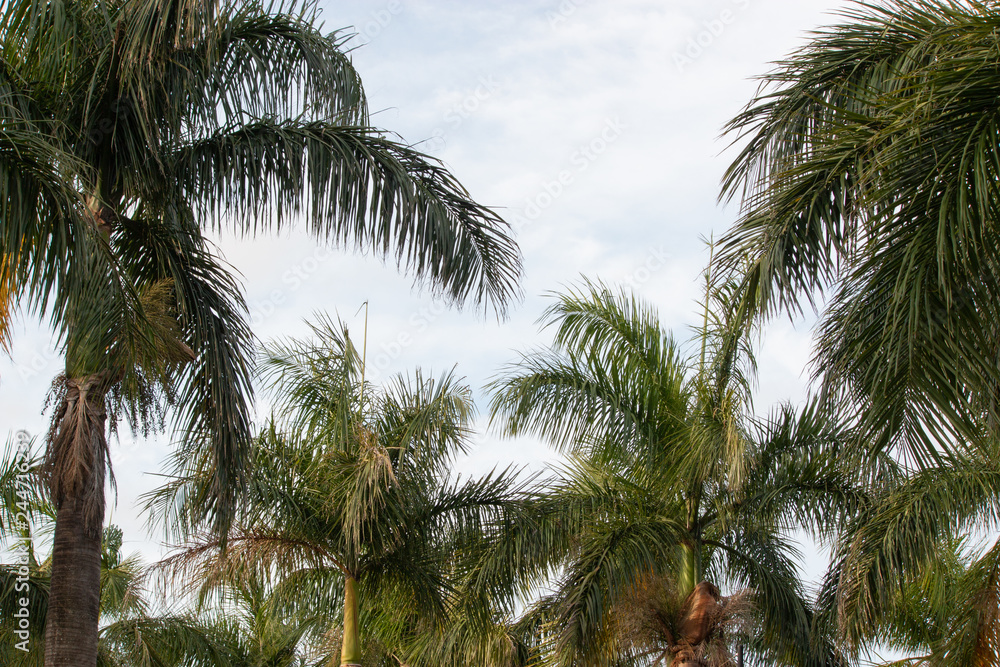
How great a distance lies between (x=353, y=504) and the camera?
10664mm

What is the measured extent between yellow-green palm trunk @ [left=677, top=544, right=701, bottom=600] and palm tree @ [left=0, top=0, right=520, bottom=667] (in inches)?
203

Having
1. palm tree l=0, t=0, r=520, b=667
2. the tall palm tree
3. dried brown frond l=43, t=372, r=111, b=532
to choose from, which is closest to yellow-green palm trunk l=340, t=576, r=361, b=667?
palm tree l=0, t=0, r=520, b=667

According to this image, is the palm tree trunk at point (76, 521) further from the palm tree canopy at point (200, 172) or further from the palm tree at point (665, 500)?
the palm tree at point (665, 500)

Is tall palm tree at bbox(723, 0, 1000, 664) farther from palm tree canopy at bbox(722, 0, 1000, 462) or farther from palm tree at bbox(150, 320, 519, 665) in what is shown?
palm tree at bbox(150, 320, 519, 665)

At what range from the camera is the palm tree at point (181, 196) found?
20.9 feet

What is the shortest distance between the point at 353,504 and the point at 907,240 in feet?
22.7

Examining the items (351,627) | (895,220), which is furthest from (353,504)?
(895,220)

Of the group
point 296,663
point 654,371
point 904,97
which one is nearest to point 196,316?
point 904,97

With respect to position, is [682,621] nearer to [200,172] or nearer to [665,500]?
[665,500]

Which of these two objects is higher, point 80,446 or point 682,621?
point 80,446

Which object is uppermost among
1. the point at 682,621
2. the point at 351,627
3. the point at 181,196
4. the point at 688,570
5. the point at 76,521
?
the point at 181,196

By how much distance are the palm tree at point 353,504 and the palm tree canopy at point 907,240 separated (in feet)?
19.5

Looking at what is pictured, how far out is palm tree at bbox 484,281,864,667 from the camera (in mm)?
10812

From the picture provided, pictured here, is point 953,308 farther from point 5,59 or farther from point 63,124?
point 5,59
